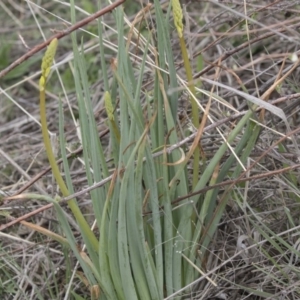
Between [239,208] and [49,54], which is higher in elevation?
[49,54]

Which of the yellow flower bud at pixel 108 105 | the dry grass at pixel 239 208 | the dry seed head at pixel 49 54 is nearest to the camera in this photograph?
the dry seed head at pixel 49 54

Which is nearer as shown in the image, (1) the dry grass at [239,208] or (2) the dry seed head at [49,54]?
(2) the dry seed head at [49,54]

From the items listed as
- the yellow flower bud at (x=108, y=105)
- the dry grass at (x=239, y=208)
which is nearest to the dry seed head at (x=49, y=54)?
the yellow flower bud at (x=108, y=105)

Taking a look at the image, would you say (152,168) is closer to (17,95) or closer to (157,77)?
(157,77)

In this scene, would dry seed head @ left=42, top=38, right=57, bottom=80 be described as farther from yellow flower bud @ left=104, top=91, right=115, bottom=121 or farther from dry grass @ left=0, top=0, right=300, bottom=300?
dry grass @ left=0, top=0, right=300, bottom=300

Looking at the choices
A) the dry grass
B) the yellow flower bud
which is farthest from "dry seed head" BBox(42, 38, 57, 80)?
the dry grass

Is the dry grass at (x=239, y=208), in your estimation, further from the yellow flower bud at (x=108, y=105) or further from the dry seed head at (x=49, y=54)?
the dry seed head at (x=49, y=54)

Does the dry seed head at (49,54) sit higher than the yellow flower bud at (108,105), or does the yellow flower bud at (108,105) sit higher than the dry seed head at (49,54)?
the dry seed head at (49,54)

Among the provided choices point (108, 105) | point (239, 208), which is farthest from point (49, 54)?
point (239, 208)

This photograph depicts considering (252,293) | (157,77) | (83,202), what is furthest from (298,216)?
(83,202)

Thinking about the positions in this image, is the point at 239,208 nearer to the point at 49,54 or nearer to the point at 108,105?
the point at 108,105

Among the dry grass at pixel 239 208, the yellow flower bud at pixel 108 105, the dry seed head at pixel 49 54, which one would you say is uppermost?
the dry seed head at pixel 49 54
